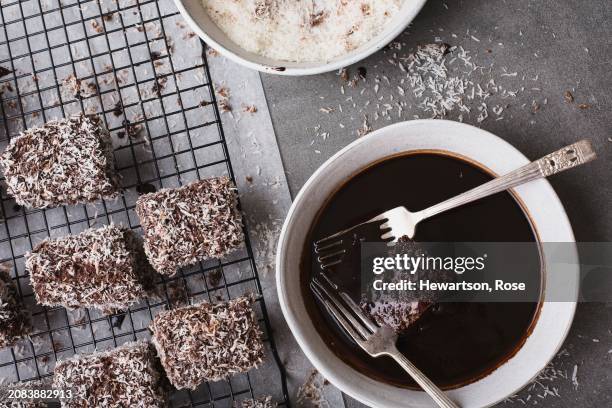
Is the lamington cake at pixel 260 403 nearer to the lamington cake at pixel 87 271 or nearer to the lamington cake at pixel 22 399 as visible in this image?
the lamington cake at pixel 87 271

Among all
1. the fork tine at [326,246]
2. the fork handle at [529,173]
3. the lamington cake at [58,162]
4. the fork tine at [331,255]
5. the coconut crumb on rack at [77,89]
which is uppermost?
the coconut crumb on rack at [77,89]

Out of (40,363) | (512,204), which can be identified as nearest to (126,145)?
(40,363)

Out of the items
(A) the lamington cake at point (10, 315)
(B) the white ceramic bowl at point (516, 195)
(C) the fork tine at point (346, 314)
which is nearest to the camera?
(B) the white ceramic bowl at point (516, 195)

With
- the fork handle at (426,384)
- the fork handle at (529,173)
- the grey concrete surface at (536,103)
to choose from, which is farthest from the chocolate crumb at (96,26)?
the fork handle at (426,384)

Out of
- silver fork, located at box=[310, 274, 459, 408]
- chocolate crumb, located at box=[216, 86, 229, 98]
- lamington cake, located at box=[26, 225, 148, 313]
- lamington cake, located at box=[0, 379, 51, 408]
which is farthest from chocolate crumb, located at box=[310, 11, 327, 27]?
lamington cake, located at box=[0, 379, 51, 408]

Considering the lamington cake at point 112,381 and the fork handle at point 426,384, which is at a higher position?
the lamington cake at point 112,381

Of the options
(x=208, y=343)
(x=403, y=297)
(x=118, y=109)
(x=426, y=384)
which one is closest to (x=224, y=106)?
(x=118, y=109)
